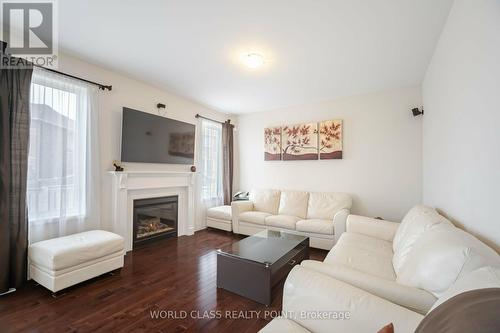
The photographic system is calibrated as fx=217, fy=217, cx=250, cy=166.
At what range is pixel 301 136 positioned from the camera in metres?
4.29

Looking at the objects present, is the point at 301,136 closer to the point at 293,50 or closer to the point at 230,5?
the point at 293,50

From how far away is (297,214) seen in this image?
3.90 m

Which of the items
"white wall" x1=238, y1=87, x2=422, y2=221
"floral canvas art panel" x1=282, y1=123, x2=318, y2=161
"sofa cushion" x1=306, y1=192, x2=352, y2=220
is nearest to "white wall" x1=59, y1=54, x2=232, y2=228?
"floral canvas art panel" x1=282, y1=123, x2=318, y2=161

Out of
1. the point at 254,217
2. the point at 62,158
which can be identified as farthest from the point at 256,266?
the point at 62,158

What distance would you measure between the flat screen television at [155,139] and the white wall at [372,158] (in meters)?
1.98

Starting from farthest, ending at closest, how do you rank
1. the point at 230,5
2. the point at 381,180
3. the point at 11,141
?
the point at 381,180 < the point at 11,141 < the point at 230,5

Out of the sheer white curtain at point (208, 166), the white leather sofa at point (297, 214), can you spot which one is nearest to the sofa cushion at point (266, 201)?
the white leather sofa at point (297, 214)

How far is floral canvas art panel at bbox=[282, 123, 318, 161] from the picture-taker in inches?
164

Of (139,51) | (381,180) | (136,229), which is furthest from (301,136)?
(136,229)

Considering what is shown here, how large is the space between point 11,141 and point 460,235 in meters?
3.68

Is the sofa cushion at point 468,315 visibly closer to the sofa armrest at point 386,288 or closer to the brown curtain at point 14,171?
the sofa armrest at point 386,288

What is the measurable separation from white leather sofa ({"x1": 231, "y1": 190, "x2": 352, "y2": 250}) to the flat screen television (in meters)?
1.42

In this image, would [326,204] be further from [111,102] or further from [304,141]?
[111,102]

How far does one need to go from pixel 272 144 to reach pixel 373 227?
254 cm
